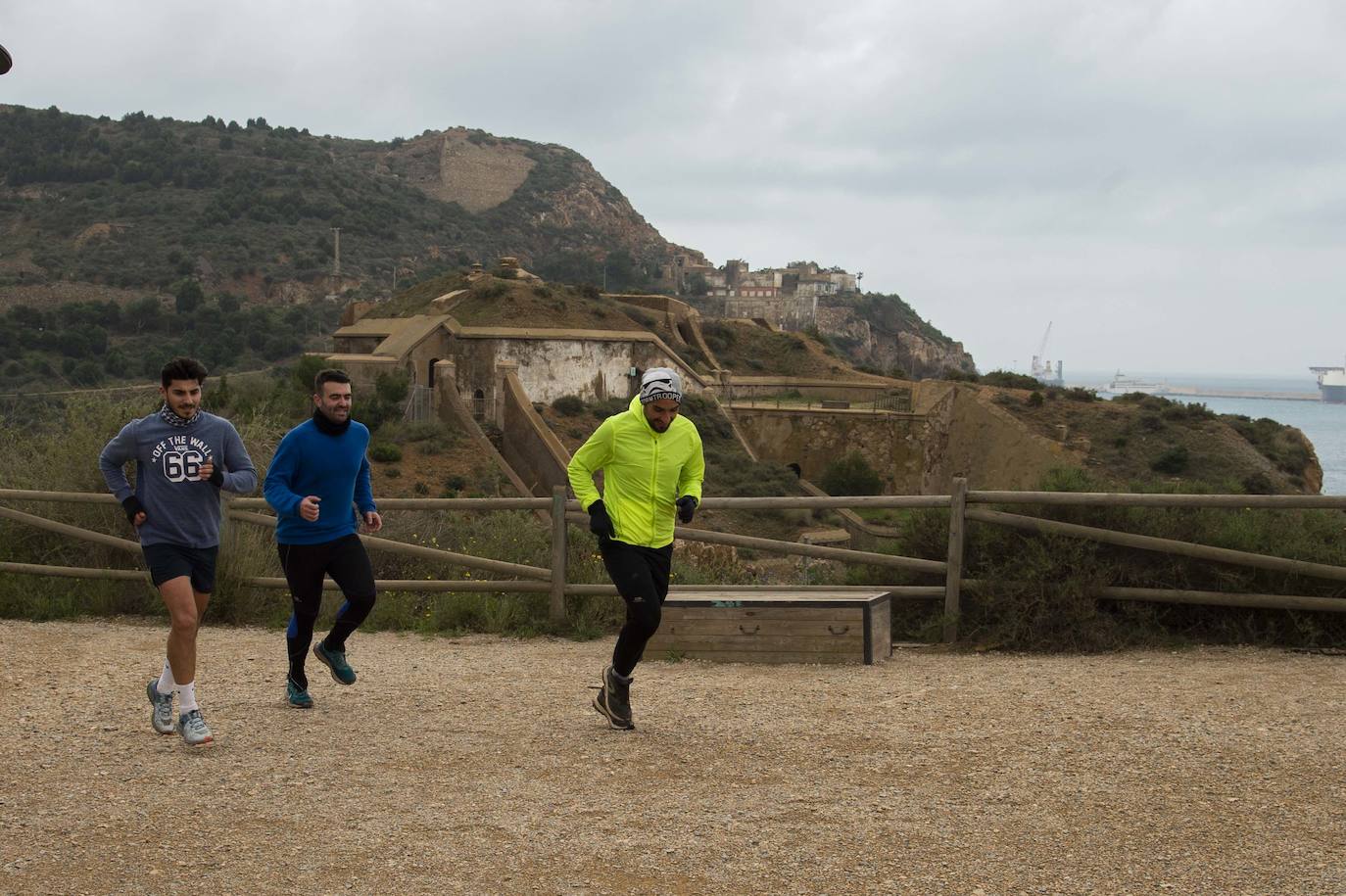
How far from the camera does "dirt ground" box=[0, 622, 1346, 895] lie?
4078 mm

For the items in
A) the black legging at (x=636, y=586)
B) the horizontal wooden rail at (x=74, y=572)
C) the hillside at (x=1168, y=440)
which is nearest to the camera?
the black legging at (x=636, y=586)

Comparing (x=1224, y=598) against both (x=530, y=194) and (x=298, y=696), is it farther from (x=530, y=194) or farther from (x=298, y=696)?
(x=530, y=194)

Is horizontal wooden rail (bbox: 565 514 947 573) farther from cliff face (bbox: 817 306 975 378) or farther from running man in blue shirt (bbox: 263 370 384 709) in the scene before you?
cliff face (bbox: 817 306 975 378)

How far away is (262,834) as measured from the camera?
4395 millimetres

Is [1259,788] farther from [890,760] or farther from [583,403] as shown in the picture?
[583,403]

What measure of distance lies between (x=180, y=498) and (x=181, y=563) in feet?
0.91

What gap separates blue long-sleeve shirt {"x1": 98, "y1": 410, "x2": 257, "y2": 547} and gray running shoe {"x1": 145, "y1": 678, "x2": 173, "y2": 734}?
72 cm

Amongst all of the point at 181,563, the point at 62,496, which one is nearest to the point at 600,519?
the point at 181,563

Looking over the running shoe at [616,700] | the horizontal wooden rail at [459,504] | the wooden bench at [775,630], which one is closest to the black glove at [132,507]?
the running shoe at [616,700]

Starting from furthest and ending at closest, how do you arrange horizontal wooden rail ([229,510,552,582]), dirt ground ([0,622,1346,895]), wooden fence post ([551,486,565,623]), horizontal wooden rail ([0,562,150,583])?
1. horizontal wooden rail ([0,562,150,583])
2. horizontal wooden rail ([229,510,552,582])
3. wooden fence post ([551,486,565,623])
4. dirt ground ([0,622,1346,895])

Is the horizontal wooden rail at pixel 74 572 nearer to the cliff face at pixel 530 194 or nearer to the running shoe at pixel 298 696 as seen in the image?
the running shoe at pixel 298 696

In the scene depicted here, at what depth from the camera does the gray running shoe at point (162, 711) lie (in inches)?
222

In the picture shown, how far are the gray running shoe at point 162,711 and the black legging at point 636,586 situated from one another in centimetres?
199

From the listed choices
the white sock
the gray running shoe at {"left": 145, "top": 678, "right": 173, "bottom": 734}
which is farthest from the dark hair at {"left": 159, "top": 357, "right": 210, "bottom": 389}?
the gray running shoe at {"left": 145, "top": 678, "right": 173, "bottom": 734}
